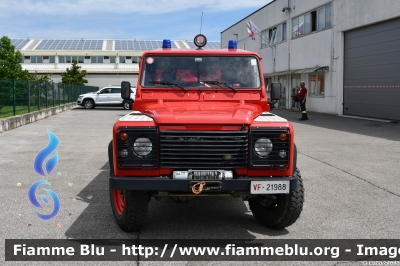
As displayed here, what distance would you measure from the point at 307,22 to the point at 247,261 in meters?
26.6

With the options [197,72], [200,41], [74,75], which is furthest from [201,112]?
[74,75]

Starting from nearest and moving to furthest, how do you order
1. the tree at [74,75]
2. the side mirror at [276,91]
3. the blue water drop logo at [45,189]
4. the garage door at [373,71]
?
the blue water drop logo at [45,189] → the side mirror at [276,91] → the garage door at [373,71] → the tree at [74,75]

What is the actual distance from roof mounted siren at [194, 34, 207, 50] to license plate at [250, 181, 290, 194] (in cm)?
271

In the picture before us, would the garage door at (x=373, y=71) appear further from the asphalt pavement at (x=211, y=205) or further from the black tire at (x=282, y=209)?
the black tire at (x=282, y=209)

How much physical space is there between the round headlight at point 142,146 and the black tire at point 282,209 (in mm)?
1523

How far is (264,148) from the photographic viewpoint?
4.86 meters

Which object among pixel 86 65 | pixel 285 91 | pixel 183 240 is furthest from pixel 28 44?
pixel 183 240

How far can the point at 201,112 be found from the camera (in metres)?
5.22

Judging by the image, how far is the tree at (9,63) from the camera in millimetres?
38969

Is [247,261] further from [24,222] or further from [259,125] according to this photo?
[24,222]

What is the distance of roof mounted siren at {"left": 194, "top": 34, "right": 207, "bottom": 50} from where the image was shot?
680cm

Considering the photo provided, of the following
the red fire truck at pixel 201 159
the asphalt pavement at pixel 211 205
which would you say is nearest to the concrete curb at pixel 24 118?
the asphalt pavement at pixel 211 205

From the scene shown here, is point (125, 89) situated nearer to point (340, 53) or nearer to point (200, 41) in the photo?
point (200, 41)

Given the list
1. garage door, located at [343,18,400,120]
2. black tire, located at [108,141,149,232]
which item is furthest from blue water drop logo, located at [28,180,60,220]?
garage door, located at [343,18,400,120]
